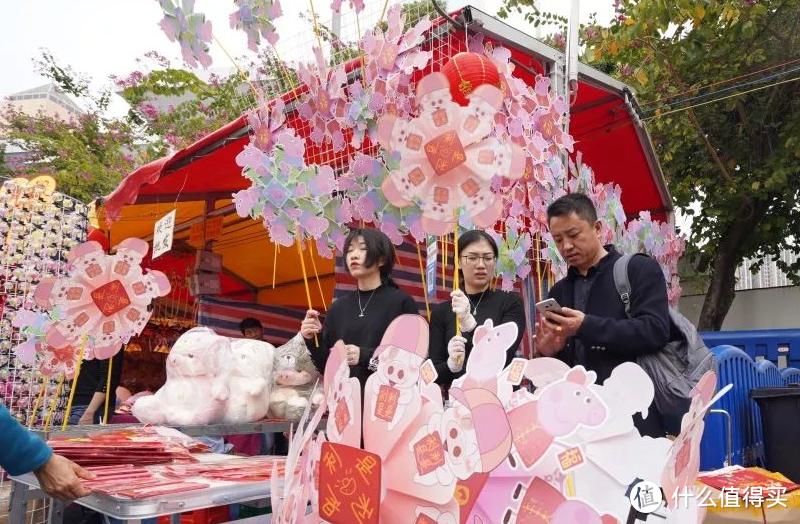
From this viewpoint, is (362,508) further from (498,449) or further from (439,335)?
(439,335)

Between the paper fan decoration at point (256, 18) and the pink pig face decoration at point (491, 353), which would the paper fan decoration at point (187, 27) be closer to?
the paper fan decoration at point (256, 18)

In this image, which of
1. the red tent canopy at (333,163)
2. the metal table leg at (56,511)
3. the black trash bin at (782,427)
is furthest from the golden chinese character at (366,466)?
the black trash bin at (782,427)

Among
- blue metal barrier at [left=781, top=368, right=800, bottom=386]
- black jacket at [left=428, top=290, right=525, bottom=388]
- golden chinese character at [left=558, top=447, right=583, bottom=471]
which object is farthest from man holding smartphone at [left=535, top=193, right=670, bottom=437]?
blue metal barrier at [left=781, top=368, right=800, bottom=386]

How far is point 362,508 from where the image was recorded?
1.23 m

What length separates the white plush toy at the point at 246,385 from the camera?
2.84 metres

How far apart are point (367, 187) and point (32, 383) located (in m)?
2.29

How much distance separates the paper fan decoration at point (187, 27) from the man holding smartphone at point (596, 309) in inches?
59.7

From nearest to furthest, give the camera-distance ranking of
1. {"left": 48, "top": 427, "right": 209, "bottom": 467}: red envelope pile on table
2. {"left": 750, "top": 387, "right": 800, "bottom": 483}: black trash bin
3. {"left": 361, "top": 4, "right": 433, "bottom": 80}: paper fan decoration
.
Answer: {"left": 48, "top": 427, "right": 209, "bottom": 467}: red envelope pile on table → {"left": 361, "top": 4, "right": 433, "bottom": 80}: paper fan decoration → {"left": 750, "top": 387, "right": 800, "bottom": 483}: black trash bin

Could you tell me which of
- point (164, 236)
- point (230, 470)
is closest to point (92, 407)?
point (164, 236)

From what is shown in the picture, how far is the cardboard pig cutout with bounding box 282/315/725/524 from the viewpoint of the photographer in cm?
116

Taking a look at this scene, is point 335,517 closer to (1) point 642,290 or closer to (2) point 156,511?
(2) point 156,511

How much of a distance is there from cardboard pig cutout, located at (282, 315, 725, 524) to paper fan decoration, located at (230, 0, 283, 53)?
1.68m

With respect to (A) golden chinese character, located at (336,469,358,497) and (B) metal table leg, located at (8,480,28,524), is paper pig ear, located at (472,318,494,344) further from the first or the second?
(B) metal table leg, located at (8,480,28,524)

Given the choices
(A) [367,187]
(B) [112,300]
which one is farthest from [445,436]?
(A) [367,187]
